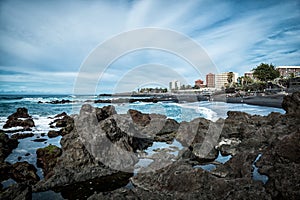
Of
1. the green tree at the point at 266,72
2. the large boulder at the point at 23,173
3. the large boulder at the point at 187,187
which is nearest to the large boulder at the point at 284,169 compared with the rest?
the large boulder at the point at 187,187

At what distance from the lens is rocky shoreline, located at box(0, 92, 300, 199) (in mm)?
4879

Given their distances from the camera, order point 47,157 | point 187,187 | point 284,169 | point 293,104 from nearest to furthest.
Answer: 1. point 284,169
2. point 187,187
3. point 47,157
4. point 293,104

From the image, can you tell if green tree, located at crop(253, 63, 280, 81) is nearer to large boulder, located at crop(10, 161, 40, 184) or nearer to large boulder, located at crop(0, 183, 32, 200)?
large boulder, located at crop(10, 161, 40, 184)

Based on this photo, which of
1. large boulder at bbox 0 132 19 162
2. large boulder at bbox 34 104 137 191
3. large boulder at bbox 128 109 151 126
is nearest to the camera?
large boulder at bbox 34 104 137 191

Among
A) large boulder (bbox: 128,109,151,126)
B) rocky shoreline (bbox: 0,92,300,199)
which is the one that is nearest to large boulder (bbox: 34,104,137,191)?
rocky shoreline (bbox: 0,92,300,199)

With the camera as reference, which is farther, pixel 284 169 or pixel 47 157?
pixel 47 157

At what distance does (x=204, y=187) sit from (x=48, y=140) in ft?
37.0

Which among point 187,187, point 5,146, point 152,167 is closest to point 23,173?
point 5,146

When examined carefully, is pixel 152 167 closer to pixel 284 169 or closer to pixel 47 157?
pixel 284 169

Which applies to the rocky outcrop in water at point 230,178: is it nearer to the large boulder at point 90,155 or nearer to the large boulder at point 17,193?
the large boulder at point 90,155

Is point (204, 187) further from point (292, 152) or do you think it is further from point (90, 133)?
point (90, 133)

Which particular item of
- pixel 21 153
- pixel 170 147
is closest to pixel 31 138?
pixel 21 153

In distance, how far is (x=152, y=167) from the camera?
7.16 m

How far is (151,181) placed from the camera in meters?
5.96
